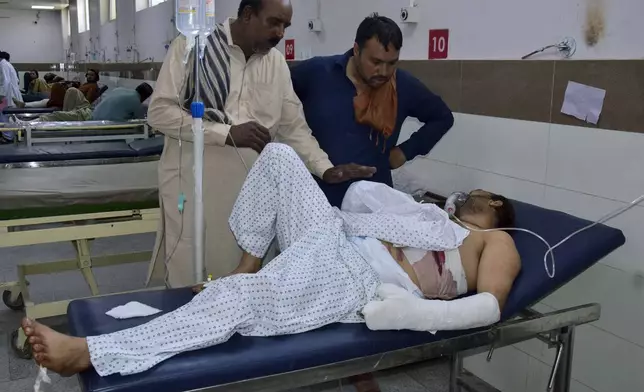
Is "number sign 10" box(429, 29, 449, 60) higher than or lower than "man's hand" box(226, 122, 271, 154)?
higher

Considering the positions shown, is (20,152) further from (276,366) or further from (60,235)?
(276,366)

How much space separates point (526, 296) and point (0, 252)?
148 inches

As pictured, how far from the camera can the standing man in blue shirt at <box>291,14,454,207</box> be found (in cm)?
219

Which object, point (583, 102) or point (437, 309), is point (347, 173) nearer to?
point (437, 309)

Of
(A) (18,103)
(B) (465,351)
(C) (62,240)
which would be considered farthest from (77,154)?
(A) (18,103)

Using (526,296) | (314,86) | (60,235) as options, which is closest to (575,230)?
(526,296)

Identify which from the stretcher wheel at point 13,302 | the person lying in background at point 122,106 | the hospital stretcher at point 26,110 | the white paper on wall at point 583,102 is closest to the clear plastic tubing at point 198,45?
the white paper on wall at point 583,102

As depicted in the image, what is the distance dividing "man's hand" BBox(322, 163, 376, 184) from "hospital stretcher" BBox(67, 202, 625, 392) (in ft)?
1.81

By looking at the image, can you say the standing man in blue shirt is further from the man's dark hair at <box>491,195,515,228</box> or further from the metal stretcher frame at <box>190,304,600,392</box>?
the metal stretcher frame at <box>190,304,600,392</box>

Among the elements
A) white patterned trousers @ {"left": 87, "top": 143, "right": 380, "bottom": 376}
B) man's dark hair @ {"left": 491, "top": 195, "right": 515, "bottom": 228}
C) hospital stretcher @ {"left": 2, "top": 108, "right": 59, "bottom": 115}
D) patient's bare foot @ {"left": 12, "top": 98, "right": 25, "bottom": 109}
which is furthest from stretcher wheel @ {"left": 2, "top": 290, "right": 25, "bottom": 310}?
patient's bare foot @ {"left": 12, "top": 98, "right": 25, "bottom": 109}

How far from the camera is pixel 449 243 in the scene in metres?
1.97

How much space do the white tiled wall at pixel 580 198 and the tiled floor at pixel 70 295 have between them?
0.30m

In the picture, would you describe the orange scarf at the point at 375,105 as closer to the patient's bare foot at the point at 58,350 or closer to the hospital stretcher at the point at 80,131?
the patient's bare foot at the point at 58,350

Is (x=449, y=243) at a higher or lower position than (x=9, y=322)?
higher
